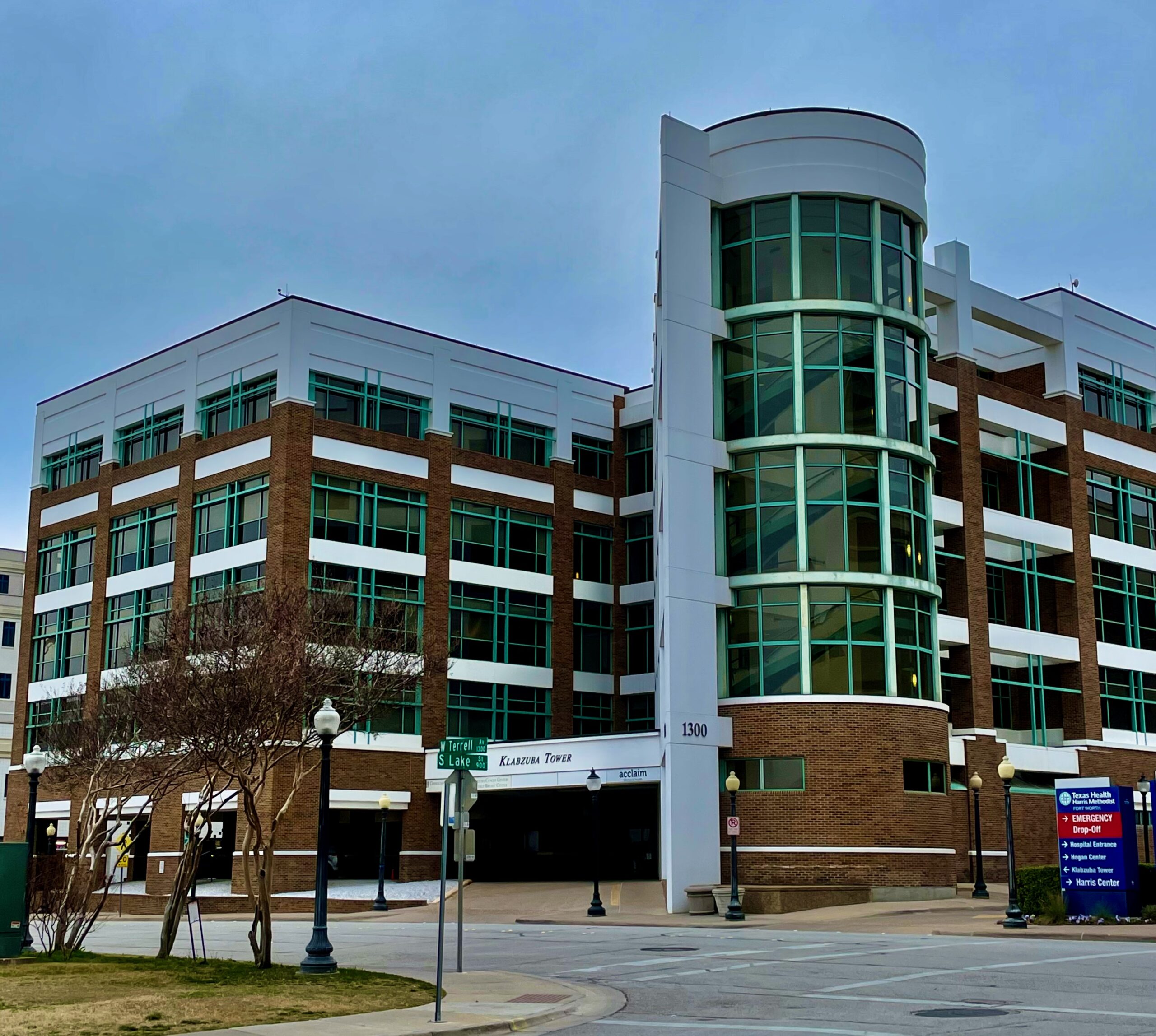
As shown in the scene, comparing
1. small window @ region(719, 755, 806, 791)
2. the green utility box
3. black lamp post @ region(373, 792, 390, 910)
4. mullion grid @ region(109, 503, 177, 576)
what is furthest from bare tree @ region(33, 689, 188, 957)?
small window @ region(719, 755, 806, 791)

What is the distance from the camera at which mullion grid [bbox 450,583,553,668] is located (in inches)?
2394

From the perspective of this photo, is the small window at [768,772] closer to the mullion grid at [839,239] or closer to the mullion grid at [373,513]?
the mullion grid at [839,239]

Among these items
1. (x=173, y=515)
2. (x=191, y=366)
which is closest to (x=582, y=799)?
(x=173, y=515)

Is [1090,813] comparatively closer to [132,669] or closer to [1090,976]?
[1090,976]

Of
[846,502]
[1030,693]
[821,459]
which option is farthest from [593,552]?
[846,502]

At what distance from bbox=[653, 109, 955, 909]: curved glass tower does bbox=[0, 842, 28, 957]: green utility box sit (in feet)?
71.3

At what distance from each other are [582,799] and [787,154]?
1096 inches

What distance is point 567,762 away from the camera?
5078cm

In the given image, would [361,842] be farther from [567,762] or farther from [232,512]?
[232,512]

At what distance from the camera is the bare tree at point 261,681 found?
2386cm

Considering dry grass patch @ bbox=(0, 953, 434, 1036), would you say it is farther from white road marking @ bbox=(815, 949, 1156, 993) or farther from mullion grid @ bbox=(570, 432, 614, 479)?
mullion grid @ bbox=(570, 432, 614, 479)

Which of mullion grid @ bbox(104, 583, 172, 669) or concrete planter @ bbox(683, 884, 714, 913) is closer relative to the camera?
concrete planter @ bbox(683, 884, 714, 913)

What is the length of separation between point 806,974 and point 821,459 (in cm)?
2715

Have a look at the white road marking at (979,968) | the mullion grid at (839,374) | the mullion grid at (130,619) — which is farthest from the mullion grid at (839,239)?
the mullion grid at (130,619)
